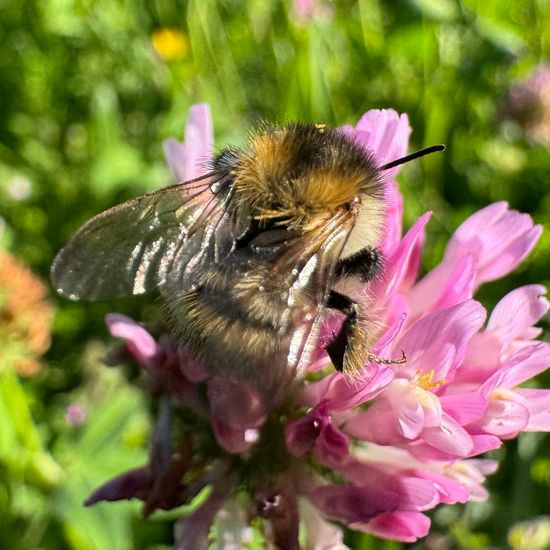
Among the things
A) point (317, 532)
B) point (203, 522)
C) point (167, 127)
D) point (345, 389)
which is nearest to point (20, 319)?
point (167, 127)

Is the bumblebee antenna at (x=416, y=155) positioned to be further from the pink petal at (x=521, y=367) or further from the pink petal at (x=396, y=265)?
the pink petal at (x=521, y=367)

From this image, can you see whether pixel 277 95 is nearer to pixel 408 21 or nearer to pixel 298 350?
pixel 408 21

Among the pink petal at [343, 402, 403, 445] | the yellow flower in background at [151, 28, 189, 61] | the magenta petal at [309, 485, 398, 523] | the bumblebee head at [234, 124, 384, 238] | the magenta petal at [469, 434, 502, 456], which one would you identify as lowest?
the yellow flower in background at [151, 28, 189, 61]

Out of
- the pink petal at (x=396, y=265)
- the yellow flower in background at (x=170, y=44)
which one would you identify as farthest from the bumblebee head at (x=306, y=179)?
the yellow flower in background at (x=170, y=44)

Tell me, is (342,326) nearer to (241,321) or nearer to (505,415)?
(241,321)

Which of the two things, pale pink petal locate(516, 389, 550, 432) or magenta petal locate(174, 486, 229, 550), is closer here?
pale pink petal locate(516, 389, 550, 432)

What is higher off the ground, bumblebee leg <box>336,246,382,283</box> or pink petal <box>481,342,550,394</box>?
bumblebee leg <box>336,246,382,283</box>

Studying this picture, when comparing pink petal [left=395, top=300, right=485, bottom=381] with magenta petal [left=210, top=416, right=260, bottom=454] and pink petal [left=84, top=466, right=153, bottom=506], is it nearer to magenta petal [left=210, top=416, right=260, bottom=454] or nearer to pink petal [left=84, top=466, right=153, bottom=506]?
magenta petal [left=210, top=416, right=260, bottom=454]

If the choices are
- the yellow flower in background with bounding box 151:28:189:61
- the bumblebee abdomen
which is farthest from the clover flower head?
the yellow flower in background with bounding box 151:28:189:61
